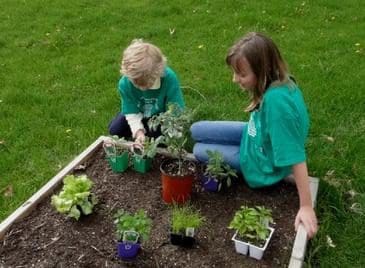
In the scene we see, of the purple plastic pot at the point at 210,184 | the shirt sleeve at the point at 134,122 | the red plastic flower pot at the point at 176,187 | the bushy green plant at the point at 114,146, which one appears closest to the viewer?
the red plastic flower pot at the point at 176,187

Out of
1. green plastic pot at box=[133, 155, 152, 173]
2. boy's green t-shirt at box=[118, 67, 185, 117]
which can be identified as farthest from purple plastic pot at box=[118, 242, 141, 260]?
boy's green t-shirt at box=[118, 67, 185, 117]

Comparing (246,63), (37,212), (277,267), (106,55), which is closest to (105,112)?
(106,55)

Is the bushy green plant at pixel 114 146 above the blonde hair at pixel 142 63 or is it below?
below

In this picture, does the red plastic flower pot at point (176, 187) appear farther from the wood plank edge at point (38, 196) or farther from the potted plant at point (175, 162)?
the wood plank edge at point (38, 196)

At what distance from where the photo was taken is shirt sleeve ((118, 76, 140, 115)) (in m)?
3.65

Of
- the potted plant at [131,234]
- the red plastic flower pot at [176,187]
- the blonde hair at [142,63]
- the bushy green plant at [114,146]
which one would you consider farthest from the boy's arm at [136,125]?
the potted plant at [131,234]

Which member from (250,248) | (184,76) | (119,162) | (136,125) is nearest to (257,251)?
(250,248)

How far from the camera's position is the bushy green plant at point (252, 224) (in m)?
2.69

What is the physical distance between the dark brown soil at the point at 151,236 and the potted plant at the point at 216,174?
0.06 m

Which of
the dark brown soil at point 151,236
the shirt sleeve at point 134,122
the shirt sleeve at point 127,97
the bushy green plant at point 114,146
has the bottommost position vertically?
the dark brown soil at point 151,236

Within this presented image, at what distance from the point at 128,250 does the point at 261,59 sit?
1.25 meters

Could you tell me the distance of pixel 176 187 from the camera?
3088 mm

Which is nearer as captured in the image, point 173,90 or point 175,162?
point 175,162

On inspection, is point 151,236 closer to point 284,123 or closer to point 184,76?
point 284,123
